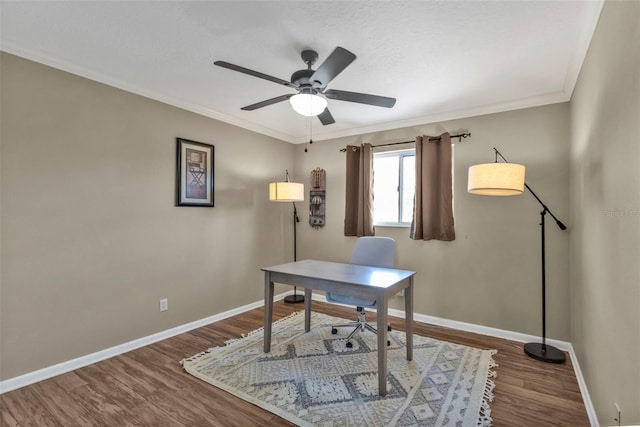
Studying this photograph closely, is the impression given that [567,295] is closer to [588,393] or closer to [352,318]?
[588,393]

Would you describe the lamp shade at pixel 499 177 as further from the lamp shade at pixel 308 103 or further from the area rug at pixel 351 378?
the area rug at pixel 351 378

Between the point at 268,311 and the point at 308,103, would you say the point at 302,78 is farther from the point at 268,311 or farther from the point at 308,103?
the point at 268,311

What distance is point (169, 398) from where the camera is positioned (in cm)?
210

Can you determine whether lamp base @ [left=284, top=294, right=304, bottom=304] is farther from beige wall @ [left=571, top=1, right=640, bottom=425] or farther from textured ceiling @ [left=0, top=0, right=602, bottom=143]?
beige wall @ [left=571, top=1, right=640, bottom=425]

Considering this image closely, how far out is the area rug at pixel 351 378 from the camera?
1.93 m

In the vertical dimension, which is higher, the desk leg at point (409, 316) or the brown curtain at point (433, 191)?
the brown curtain at point (433, 191)

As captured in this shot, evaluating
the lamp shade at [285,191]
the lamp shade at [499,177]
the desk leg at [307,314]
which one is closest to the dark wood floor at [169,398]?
the desk leg at [307,314]

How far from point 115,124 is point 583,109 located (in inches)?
148

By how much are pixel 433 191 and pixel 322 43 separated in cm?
210

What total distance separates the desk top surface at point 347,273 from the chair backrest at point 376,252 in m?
0.37

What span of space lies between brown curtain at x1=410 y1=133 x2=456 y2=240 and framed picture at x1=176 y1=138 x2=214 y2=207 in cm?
241

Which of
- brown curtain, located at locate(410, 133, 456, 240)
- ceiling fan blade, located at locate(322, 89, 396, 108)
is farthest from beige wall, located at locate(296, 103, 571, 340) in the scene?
ceiling fan blade, located at locate(322, 89, 396, 108)

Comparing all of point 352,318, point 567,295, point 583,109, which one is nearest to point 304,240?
point 352,318

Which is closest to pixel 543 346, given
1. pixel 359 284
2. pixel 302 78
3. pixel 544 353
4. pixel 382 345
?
pixel 544 353
